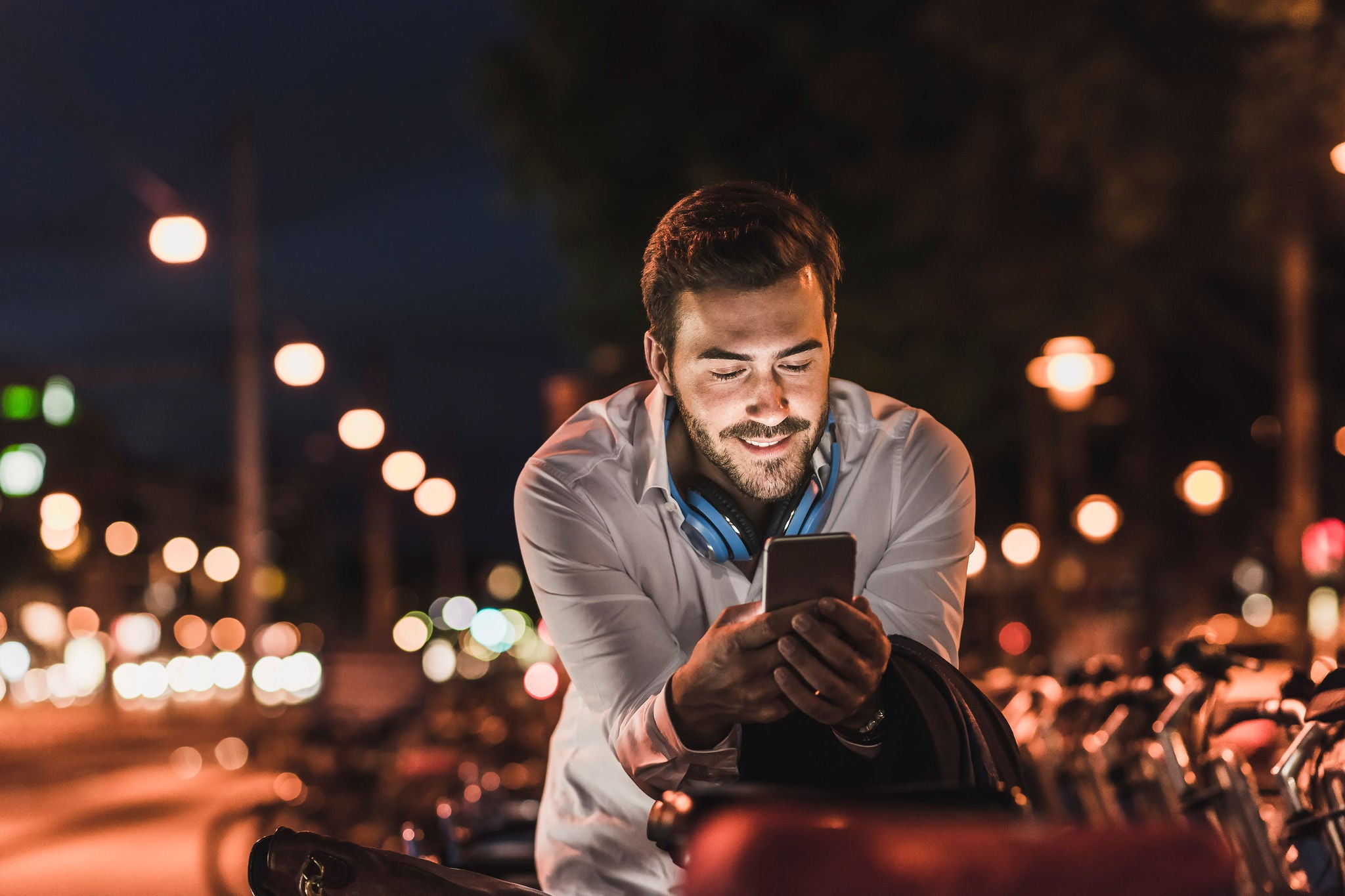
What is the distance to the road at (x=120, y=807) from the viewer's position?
12156 mm

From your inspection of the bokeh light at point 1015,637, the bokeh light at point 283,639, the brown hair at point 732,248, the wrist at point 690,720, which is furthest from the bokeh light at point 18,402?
the bokeh light at point 283,639

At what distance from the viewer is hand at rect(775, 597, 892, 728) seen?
1832mm

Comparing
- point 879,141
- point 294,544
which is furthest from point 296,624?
point 879,141

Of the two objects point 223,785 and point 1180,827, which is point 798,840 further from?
point 223,785

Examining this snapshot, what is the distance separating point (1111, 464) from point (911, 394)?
18.7 metres

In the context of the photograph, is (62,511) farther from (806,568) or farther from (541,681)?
(806,568)

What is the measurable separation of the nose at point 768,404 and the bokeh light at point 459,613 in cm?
6799

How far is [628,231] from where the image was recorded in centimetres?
2038

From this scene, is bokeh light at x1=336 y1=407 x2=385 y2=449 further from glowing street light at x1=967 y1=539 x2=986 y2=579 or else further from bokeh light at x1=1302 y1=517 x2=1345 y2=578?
bokeh light at x1=1302 y1=517 x2=1345 y2=578

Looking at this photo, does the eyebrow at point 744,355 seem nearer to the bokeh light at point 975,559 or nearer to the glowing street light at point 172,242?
the bokeh light at point 975,559

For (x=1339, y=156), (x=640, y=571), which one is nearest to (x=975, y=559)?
(x=1339, y=156)

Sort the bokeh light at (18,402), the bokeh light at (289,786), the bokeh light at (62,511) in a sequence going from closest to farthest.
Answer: the bokeh light at (289,786) → the bokeh light at (18,402) → the bokeh light at (62,511)

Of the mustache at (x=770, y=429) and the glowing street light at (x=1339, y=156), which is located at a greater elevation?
the glowing street light at (x=1339, y=156)

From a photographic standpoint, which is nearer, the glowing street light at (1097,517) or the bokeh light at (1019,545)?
the glowing street light at (1097,517)
